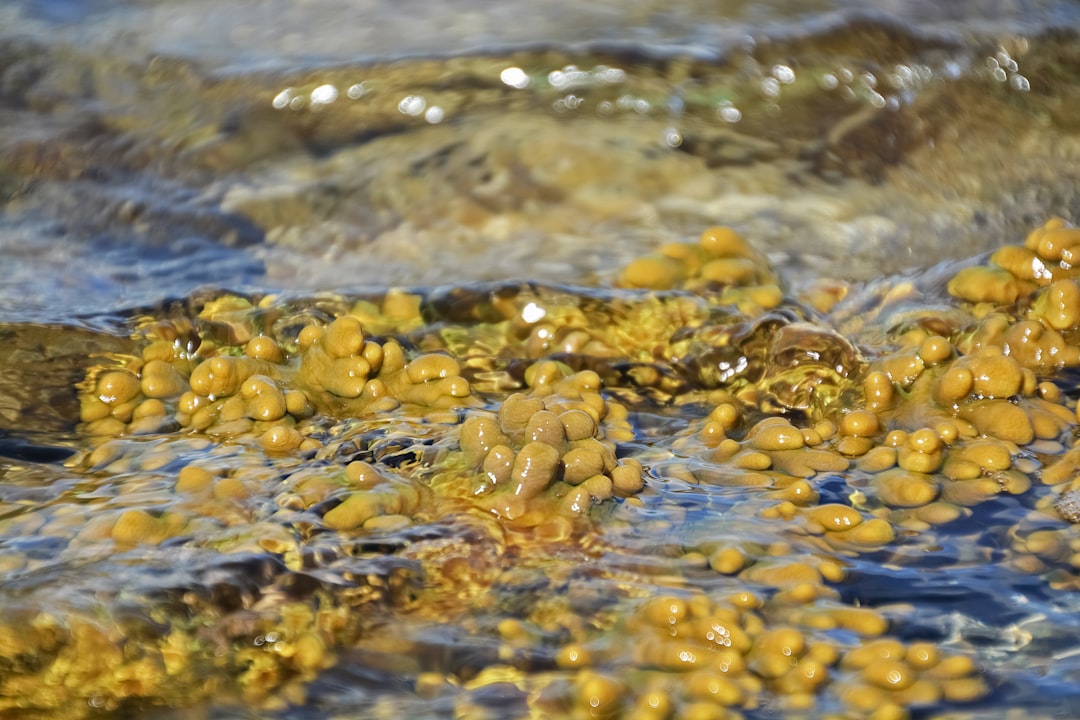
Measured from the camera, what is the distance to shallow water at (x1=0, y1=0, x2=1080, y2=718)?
2.21 m

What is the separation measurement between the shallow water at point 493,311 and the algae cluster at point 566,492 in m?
0.01

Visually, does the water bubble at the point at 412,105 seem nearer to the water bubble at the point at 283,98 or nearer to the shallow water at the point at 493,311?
the shallow water at the point at 493,311

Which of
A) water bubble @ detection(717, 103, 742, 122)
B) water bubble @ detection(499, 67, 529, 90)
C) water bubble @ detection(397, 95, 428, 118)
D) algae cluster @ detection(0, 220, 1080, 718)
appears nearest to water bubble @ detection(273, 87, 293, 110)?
water bubble @ detection(397, 95, 428, 118)

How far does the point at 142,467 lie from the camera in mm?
2830

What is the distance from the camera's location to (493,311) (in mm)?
3584

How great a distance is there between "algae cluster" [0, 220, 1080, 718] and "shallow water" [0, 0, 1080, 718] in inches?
0.4

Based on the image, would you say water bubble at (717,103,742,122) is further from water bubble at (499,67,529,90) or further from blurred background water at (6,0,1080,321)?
water bubble at (499,67,529,90)

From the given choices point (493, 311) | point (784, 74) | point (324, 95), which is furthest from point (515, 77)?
point (493, 311)

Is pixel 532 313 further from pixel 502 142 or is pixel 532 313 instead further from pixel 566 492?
pixel 502 142

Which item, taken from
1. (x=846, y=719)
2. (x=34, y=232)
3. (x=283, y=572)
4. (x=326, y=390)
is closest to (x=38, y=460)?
(x=326, y=390)

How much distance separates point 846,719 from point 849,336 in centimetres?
162

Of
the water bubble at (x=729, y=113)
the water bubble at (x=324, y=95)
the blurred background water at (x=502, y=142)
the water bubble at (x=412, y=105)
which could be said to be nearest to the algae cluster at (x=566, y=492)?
the blurred background water at (x=502, y=142)

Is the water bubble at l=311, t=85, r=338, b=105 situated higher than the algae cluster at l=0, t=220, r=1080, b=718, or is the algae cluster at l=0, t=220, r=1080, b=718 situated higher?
the water bubble at l=311, t=85, r=338, b=105

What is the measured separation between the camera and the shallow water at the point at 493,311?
2.21 m
